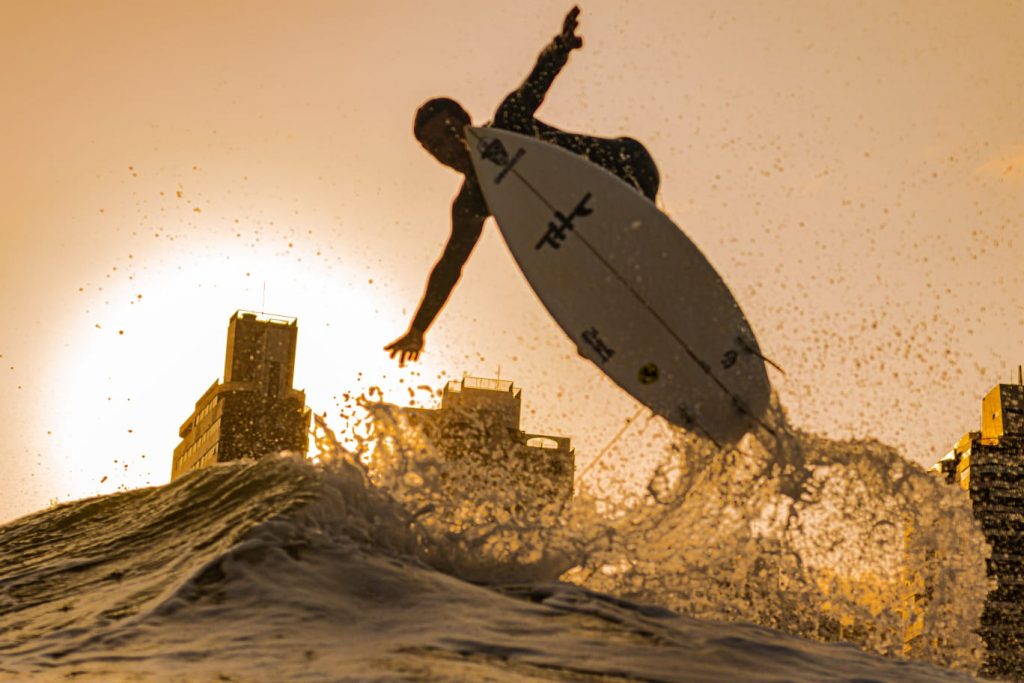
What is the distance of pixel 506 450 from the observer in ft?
42.7

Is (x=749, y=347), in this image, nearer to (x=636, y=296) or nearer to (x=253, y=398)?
(x=636, y=296)

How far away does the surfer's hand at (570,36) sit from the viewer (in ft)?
48.6

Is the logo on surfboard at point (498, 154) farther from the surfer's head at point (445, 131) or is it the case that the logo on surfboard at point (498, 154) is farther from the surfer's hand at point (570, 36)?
the surfer's hand at point (570, 36)

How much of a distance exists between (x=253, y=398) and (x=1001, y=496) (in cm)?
6509

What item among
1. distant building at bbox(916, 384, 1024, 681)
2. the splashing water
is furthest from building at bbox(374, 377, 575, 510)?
distant building at bbox(916, 384, 1024, 681)

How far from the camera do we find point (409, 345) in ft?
52.9

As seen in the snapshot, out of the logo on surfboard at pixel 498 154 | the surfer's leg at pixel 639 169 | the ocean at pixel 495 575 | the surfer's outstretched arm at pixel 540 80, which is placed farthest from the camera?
the surfer's outstretched arm at pixel 540 80

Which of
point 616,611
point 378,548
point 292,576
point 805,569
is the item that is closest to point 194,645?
point 292,576

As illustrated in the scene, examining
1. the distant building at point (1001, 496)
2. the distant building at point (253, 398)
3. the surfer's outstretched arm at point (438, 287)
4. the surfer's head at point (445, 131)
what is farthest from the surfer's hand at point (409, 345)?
the distant building at point (1001, 496)

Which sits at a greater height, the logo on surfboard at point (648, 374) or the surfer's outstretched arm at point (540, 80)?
the surfer's outstretched arm at point (540, 80)

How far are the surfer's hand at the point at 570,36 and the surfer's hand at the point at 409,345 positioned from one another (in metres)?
4.05

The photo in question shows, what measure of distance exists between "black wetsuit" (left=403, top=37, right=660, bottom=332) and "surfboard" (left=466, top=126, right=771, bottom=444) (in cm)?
104

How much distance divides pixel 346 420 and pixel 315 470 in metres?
0.82

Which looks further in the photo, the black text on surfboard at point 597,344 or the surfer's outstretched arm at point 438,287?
the surfer's outstretched arm at point 438,287
